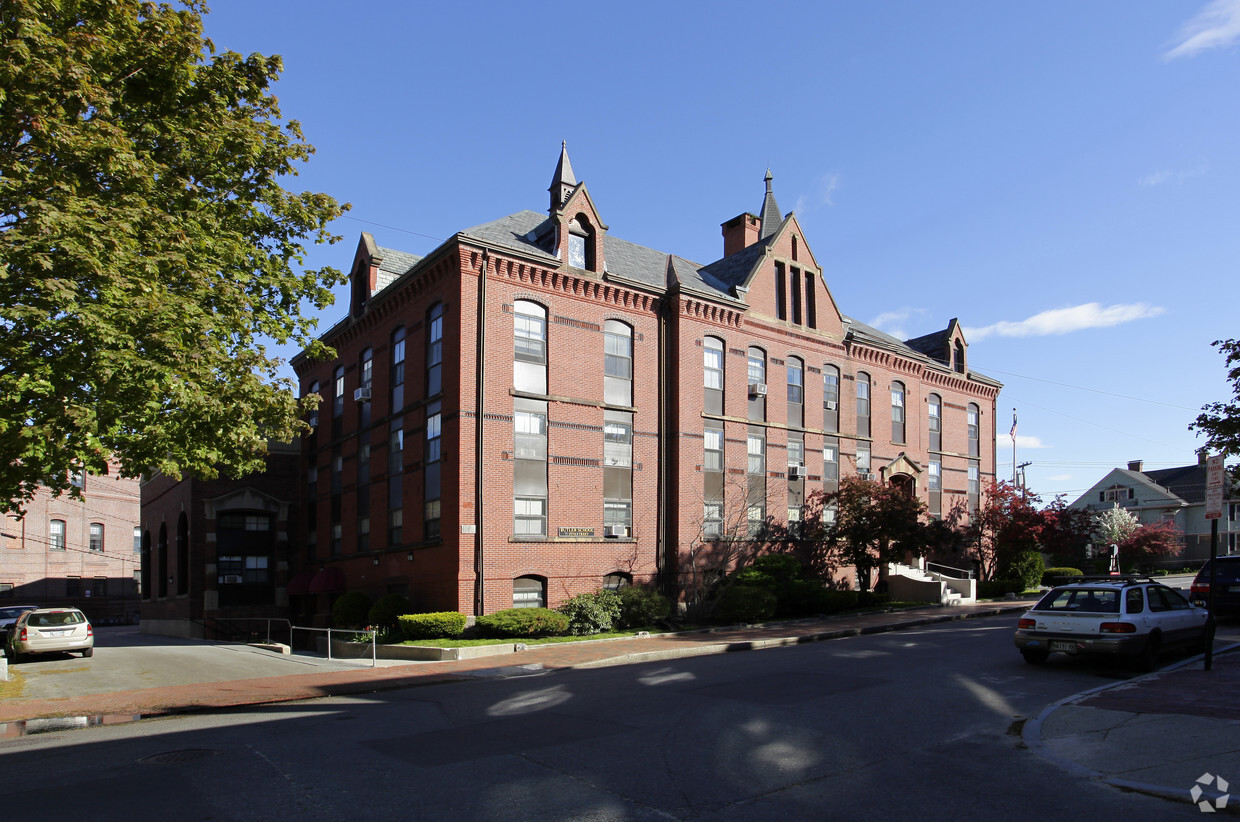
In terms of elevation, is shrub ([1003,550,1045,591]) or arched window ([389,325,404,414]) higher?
arched window ([389,325,404,414])

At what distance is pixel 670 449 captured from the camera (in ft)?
95.3

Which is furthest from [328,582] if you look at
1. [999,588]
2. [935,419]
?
[935,419]

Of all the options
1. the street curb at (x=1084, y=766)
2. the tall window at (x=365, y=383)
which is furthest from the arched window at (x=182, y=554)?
the street curb at (x=1084, y=766)

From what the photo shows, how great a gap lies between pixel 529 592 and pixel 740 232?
20.8m

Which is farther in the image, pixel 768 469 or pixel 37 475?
pixel 768 469

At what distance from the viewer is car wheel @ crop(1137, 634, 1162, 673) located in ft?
46.9

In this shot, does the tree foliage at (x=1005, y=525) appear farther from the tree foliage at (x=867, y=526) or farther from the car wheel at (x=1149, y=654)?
the car wheel at (x=1149, y=654)

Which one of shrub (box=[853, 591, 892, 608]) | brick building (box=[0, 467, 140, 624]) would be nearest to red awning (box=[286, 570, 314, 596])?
shrub (box=[853, 591, 892, 608])

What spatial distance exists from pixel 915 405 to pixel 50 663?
34.4 m

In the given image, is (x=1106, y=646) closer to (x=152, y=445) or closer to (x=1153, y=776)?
(x=1153, y=776)

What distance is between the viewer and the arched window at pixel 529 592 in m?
25.1

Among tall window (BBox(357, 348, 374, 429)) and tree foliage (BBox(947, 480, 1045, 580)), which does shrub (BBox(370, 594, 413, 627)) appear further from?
tree foliage (BBox(947, 480, 1045, 580))

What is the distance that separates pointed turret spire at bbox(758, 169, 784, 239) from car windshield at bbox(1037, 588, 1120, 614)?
2842 cm

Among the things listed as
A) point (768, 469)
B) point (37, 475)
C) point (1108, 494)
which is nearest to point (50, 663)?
point (37, 475)
